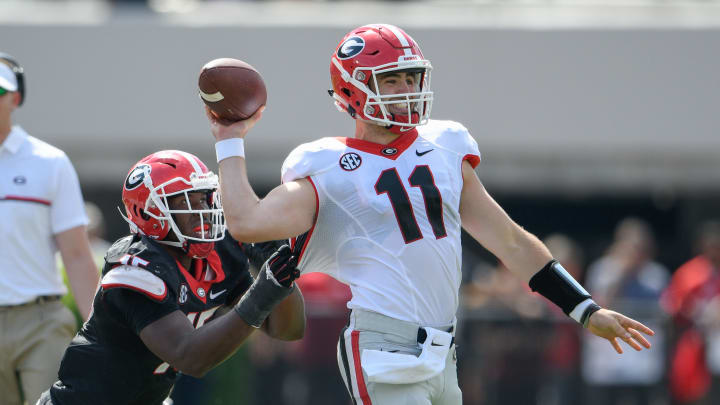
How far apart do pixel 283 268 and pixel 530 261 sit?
105 cm

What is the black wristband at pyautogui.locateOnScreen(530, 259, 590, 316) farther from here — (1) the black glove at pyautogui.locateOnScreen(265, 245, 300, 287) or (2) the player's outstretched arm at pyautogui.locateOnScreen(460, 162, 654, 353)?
(1) the black glove at pyautogui.locateOnScreen(265, 245, 300, 287)

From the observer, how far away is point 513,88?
1204 centimetres

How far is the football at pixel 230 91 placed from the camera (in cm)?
364

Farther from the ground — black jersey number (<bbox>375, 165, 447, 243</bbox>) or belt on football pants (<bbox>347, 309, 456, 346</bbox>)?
black jersey number (<bbox>375, 165, 447, 243</bbox>)

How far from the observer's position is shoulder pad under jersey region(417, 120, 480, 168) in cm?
388

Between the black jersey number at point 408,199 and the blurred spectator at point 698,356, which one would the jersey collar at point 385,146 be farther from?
the blurred spectator at point 698,356

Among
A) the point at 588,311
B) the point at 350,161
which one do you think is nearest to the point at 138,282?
the point at 350,161

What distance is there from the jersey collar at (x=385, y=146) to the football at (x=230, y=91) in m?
0.36

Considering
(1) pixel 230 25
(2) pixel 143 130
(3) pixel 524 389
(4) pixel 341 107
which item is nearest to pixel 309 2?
(1) pixel 230 25

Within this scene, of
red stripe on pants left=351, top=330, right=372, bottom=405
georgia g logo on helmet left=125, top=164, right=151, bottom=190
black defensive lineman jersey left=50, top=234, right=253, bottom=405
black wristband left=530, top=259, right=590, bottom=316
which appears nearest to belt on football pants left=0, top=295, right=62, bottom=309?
black defensive lineman jersey left=50, top=234, right=253, bottom=405

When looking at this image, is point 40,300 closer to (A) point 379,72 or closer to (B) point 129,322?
(B) point 129,322

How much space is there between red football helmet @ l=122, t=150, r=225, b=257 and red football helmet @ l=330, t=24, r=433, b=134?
0.63 m

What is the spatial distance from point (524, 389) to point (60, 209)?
4958mm

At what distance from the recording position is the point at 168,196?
389 cm
